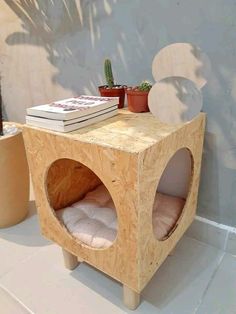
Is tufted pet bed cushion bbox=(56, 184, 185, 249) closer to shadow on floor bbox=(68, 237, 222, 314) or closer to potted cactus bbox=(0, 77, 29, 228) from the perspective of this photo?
shadow on floor bbox=(68, 237, 222, 314)

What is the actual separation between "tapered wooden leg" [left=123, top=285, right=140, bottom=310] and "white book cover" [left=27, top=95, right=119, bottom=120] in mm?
563

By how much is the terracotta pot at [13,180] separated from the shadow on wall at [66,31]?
0.40 m

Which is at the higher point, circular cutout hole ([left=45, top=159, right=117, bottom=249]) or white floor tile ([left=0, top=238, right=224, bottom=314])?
circular cutout hole ([left=45, top=159, right=117, bottom=249])

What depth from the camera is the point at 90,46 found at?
1.22 m

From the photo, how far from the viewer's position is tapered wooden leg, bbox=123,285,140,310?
0.87 m

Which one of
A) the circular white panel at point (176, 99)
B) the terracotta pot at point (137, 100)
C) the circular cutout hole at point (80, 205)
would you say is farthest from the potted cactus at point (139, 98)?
the circular cutout hole at point (80, 205)

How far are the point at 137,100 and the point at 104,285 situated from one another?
2.22ft

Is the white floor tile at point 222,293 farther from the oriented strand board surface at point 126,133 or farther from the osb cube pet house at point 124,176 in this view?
the oriented strand board surface at point 126,133


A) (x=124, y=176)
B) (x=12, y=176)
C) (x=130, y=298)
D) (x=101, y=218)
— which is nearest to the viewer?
(x=124, y=176)

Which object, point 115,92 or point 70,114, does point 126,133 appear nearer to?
point 70,114

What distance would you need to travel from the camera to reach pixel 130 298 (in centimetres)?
88

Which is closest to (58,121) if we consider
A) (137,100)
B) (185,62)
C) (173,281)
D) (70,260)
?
(137,100)

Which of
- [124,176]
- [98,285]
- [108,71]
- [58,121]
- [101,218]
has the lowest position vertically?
[98,285]

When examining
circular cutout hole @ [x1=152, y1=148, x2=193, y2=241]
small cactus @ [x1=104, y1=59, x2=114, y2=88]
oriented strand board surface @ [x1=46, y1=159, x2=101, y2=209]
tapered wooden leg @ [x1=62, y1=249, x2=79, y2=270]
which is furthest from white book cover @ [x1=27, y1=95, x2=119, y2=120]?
tapered wooden leg @ [x1=62, y1=249, x2=79, y2=270]
